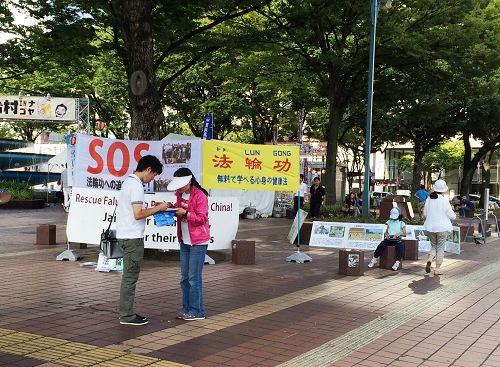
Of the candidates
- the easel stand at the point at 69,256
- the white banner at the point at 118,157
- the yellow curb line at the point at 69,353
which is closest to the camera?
the yellow curb line at the point at 69,353

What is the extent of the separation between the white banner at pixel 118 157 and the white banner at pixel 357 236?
381 centimetres

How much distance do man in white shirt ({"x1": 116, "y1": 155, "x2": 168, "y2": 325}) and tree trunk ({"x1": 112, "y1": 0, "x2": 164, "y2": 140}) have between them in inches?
228

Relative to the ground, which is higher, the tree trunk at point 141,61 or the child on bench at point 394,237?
the tree trunk at point 141,61

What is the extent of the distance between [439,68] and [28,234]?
15.5m

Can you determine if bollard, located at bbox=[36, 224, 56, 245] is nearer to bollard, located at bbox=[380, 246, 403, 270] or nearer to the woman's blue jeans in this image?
bollard, located at bbox=[380, 246, 403, 270]

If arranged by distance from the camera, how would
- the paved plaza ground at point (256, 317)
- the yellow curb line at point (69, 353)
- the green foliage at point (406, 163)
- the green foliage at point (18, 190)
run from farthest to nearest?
the green foliage at point (406, 163) < the green foliage at point (18, 190) < the paved plaza ground at point (256, 317) < the yellow curb line at point (69, 353)

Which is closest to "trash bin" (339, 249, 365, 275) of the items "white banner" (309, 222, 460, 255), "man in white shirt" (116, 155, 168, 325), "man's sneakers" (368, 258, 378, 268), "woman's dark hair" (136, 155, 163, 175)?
"man's sneakers" (368, 258, 378, 268)

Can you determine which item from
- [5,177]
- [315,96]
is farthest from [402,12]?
[5,177]

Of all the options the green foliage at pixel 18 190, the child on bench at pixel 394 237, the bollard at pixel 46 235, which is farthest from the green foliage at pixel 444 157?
the bollard at pixel 46 235

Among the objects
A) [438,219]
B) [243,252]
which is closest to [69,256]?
[243,252]

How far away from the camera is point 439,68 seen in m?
22.4

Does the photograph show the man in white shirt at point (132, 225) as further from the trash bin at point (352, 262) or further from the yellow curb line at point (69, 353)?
the trash bin at point (352, 262)

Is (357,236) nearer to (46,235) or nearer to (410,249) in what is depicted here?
(410,249)

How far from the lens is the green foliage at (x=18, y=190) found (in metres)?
28.9
